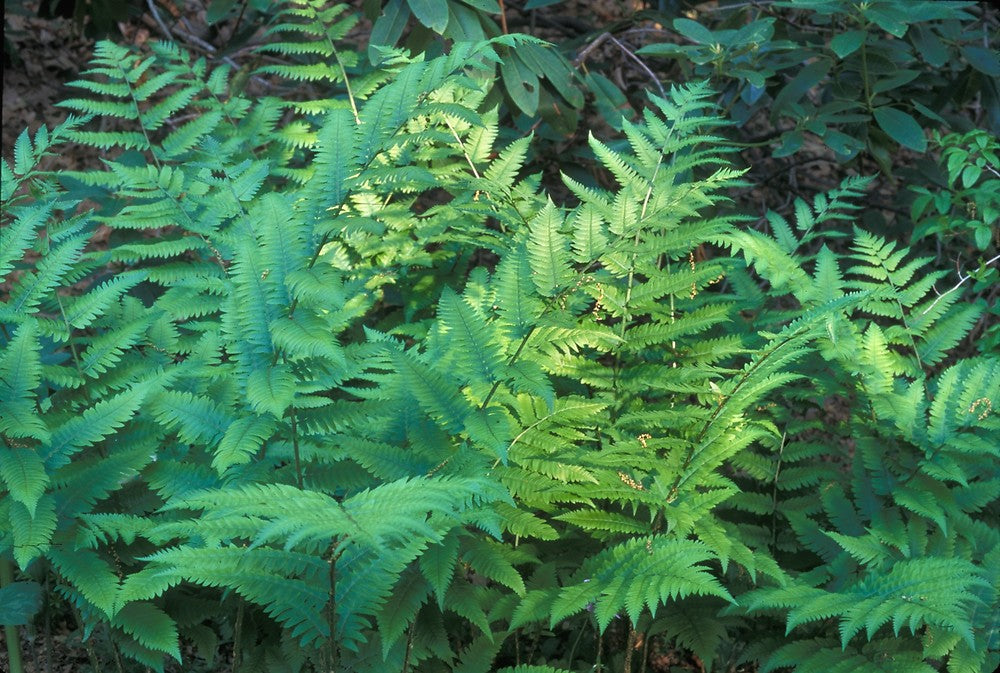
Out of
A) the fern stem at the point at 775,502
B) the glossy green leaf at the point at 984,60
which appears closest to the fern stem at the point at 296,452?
the fern stem at the point at 775,502

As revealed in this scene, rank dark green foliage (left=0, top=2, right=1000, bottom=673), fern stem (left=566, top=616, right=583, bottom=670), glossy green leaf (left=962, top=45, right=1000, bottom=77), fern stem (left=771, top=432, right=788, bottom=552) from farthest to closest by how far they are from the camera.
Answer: glossy green leaf (left=962, top=45, right=1000, bottom=77), fern stem (left=771, top=432, right=788, bottom=552), fern stem (left=566, top=616, right=583, bottom=670), dark green foliage (left=0, top=2, right=1000, bottom=673)

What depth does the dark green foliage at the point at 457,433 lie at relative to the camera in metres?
1.57

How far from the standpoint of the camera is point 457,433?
1745mm

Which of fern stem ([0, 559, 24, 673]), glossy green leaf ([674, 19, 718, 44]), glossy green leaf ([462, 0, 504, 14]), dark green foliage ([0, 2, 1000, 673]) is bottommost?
fern stem ([0, 559, 24, 673])

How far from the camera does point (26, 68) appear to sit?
4.82 meters

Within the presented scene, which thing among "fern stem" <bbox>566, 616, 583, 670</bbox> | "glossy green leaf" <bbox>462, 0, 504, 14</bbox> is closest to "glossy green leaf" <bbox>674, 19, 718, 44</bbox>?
"glossy green leaf" <bbox>462, 0, 504, 14</bbox>

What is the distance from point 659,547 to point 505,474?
0.98ft

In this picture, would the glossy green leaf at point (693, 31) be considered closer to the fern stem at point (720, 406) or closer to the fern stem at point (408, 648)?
the fern stem at point (720, 406)

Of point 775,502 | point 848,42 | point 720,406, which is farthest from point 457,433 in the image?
point 848,42

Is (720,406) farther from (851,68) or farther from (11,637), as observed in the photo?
(851,68)

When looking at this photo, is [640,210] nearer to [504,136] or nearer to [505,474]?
[505,474]

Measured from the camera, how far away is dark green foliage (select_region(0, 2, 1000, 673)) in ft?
5.14

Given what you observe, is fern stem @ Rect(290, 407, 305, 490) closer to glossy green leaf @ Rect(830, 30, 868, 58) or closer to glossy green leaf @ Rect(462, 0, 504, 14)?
glossy green leaf @ Rect(462, 0, 504, 14)

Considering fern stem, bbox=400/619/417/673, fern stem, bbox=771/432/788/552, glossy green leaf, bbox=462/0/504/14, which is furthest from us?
glossy green leaf, bbox=462/0/504/14
